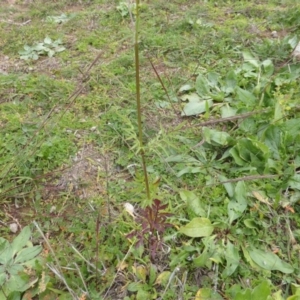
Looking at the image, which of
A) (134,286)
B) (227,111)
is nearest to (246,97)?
Result: (227,111)

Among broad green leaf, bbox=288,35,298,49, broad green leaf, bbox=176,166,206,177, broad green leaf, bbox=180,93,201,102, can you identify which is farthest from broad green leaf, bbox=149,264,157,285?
broad green leaf, bbox=288,35,298,49

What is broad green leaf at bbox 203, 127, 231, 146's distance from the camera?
2109mm

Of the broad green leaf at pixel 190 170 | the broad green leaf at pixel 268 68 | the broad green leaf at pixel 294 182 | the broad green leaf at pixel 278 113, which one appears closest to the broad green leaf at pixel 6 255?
the broad green leaf at pixel 190 170

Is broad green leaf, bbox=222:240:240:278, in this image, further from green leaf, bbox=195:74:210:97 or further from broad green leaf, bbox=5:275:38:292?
green leaf, bbox=195:74:210:97

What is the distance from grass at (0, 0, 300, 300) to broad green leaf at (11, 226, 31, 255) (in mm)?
76

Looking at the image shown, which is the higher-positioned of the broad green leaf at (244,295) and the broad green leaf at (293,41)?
the broad green leaf at (293,41)

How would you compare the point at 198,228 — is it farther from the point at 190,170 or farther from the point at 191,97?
the point at 191,97

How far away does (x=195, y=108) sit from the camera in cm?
235

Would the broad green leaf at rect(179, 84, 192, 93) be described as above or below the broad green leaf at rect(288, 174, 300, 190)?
above

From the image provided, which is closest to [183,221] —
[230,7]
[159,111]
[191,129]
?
[191,129]

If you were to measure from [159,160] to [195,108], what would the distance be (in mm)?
483

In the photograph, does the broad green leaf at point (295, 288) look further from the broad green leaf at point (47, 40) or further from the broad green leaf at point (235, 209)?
the broad green leaf at point (47, 40)

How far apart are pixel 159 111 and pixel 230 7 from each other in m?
1.51

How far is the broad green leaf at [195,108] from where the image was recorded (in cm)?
234
